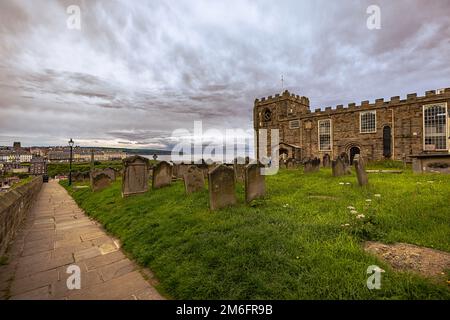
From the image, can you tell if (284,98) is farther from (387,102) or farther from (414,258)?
(414,258)

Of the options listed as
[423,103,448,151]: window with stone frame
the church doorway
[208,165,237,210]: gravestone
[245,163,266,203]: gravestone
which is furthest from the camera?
the church doorway

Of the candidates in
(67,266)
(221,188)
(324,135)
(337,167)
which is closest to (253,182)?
(221,188)

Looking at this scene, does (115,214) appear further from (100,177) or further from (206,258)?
(100,177)

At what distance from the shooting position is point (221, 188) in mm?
6027

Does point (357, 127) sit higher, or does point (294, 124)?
point (294, 124)

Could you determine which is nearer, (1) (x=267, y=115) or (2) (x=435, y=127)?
(2) (x=435, y=127)

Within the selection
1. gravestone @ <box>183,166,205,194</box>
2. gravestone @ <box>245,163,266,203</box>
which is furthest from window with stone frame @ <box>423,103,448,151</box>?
Result: gravestone @ <box>183,166,205,194</box>

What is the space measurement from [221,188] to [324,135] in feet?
85.5

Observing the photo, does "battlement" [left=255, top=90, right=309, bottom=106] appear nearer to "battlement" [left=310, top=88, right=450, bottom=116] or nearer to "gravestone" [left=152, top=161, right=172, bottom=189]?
"battlement" [left=310, top=88, right=450, bottom=116]

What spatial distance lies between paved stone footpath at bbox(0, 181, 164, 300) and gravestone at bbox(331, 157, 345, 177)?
10.1 meters

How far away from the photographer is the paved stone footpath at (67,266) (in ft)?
9.83

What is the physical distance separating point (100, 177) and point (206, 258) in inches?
461

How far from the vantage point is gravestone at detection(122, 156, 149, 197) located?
354 inches

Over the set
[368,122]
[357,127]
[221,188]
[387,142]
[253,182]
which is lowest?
[221,188]
